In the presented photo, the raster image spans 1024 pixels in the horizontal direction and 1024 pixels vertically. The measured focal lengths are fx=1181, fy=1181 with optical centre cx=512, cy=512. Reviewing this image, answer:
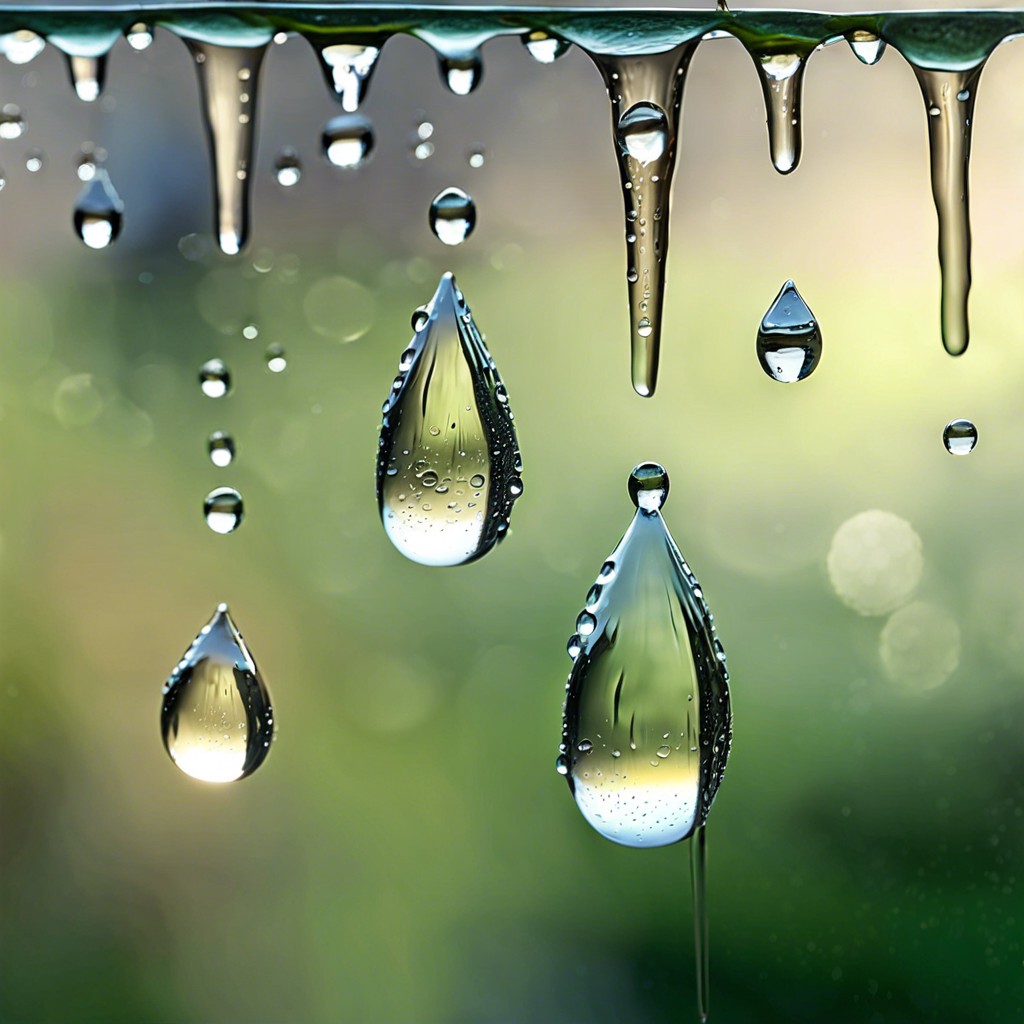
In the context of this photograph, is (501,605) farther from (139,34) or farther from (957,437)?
(139,34)

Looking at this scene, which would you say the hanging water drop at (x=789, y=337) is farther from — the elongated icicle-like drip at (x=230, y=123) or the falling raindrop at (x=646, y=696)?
the elongated icicle-like drip at (x=230, y=123)

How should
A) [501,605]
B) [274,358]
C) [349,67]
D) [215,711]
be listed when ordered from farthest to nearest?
[501,605], [274,358], [215,711], [349,67]

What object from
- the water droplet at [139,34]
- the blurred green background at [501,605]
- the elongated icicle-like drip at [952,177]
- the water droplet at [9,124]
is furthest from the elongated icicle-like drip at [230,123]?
the blurred green background at [501,605]

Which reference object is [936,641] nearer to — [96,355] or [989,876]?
[989,876]

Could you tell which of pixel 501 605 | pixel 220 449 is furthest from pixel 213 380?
pixel 501 605

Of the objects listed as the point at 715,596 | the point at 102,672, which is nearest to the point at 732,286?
the point at 715,596

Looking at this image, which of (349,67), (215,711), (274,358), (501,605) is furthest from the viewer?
(501,605)
